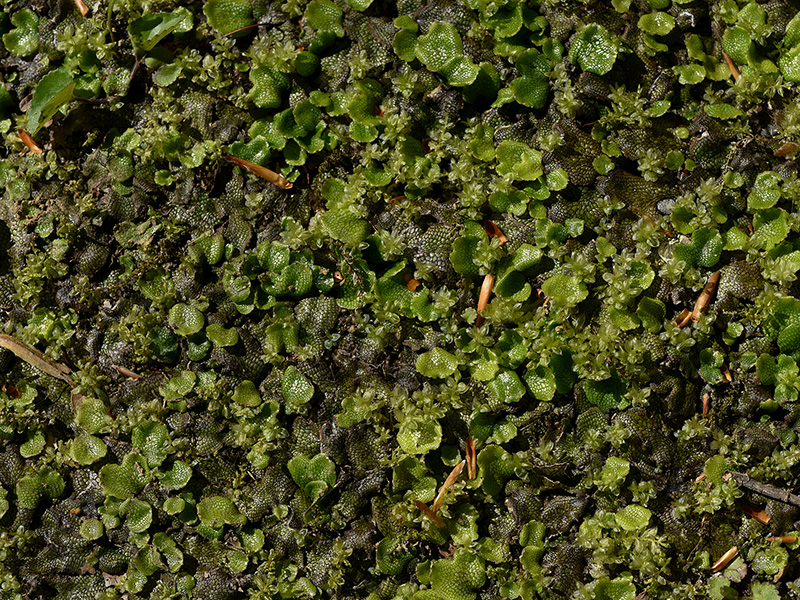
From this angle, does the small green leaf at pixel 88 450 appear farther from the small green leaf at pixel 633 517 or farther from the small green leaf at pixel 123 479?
the small green leaf at pixel 633 517

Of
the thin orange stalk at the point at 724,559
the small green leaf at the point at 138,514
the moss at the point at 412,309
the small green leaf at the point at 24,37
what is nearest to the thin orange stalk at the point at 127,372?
the moss at the point at 412,309

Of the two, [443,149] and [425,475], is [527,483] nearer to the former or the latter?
[425,475]

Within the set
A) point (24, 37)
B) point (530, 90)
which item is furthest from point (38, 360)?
point (530, 90)

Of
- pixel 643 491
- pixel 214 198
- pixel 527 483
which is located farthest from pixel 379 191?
pixel 643 491

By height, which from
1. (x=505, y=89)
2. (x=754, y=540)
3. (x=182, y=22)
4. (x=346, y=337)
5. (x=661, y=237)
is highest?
(x=182, y=22)

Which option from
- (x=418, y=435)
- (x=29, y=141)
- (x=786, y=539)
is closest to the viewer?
(x=786, y=539)

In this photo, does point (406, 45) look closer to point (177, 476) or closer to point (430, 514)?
point (430, 514)
